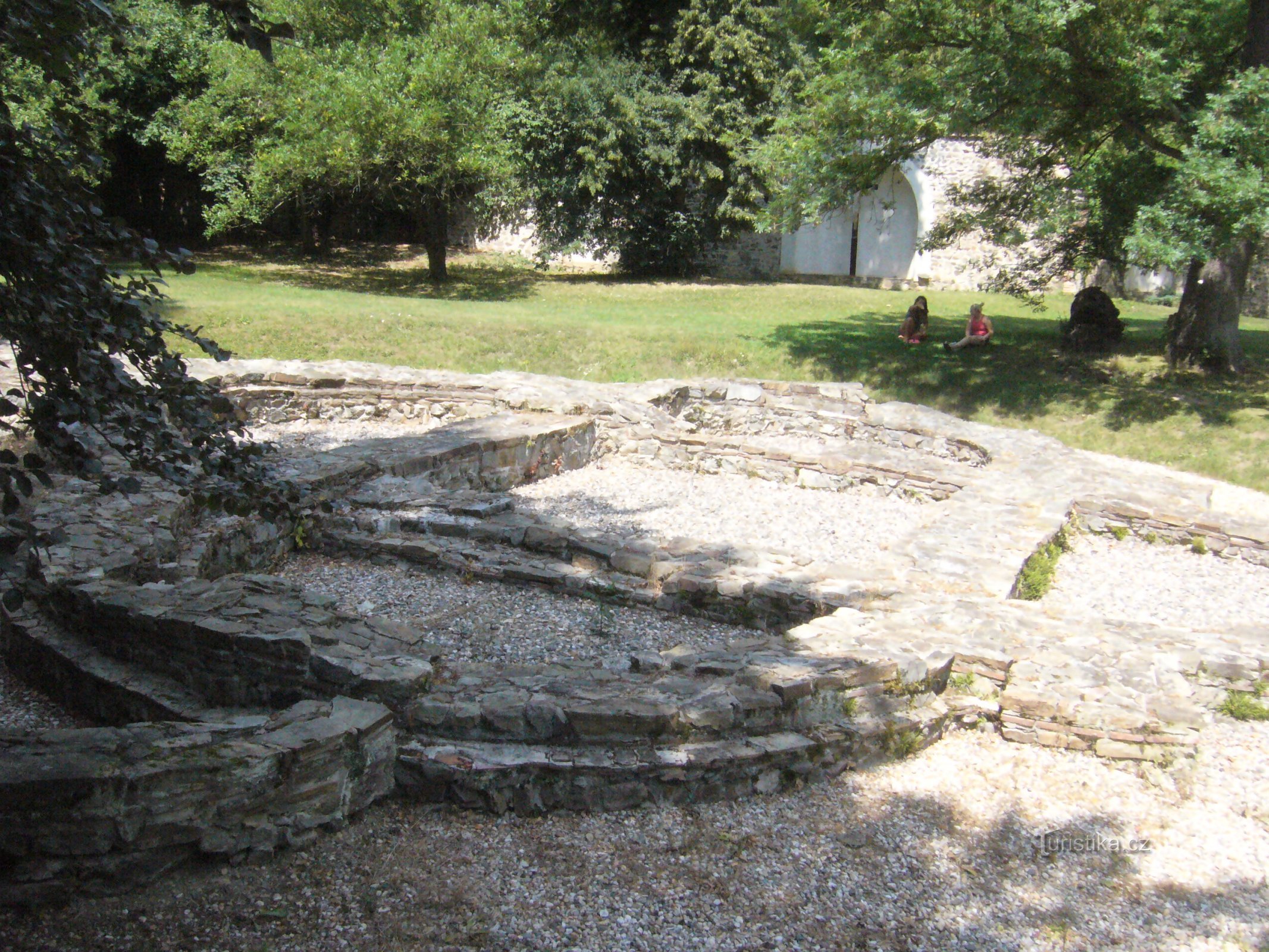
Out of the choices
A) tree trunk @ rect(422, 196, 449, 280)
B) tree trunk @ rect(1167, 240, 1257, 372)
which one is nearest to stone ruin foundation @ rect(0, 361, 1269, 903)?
tree trunk @ rect(1167, 240, 1257, 372)

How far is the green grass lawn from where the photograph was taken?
442 inches

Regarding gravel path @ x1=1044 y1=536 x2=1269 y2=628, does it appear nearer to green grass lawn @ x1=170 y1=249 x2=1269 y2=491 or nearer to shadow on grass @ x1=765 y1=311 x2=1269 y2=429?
green grass lawn @ x1=170 y1=249 x2=1269 y2=491

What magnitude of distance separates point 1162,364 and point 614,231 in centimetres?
1279

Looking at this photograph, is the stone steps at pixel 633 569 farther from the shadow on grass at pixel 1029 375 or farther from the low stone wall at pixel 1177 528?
the shadow on grass at pixel 1029 375

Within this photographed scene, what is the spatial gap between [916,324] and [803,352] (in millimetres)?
1752

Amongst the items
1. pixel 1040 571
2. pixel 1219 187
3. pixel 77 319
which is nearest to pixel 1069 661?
pixel 1040 571

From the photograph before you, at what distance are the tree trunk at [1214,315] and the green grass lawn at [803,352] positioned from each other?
1.00ft

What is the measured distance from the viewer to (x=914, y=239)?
24.2 metres

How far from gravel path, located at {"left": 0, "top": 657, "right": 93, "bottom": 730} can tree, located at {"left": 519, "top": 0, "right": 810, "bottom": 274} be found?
17.4 m

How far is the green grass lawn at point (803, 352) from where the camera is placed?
36.8 ft

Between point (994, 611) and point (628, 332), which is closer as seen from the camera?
point (994, 611)

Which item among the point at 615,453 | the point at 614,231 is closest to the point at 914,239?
the point at 614,231

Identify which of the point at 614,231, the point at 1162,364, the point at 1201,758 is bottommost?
the point at 1201,758

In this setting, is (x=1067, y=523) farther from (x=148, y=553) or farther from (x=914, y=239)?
(x=914, y=239)
